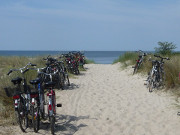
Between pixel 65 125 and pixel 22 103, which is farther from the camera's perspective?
A: pixel 65 125

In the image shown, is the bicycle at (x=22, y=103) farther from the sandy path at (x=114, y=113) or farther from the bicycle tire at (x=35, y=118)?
the sandy path at (x=114, y=113)

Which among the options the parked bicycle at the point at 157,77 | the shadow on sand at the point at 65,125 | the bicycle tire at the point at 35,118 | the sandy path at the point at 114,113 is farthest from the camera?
the parked bicycle at the point at 157,77

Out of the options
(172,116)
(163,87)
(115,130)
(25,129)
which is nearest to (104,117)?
(115,130)

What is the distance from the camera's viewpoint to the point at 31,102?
14.7 ft

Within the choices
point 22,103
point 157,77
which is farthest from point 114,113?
point 157,77

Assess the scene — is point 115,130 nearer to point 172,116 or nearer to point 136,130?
point 136,130

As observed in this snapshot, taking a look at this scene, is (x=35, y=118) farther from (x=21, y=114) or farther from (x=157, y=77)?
(x=157, y=77)

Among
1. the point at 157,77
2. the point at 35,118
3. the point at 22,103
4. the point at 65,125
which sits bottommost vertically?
the point at 65,125

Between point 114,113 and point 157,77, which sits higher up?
point 157,77

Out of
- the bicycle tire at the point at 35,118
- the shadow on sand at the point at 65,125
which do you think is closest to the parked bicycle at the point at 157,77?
the shadow on sand at the point at 65,125

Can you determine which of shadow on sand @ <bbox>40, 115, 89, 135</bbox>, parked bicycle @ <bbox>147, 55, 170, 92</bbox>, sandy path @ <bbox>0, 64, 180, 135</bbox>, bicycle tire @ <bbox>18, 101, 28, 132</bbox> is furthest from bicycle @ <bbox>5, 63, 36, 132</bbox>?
parked bicycle @ <bbox>147, 55, 170, 92</bbox>

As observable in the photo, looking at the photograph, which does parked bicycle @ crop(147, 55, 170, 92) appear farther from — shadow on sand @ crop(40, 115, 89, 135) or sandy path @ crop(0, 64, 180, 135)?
shadow on sand @ crop(40, 115, 89, 135)

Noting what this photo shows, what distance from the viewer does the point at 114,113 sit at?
6.08 m

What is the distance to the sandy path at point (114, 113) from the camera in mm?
4930
